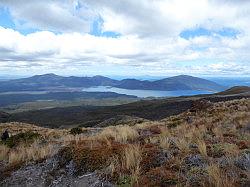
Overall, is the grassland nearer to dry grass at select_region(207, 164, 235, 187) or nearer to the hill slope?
dry grass at select_region(207, 164, 235, 187)

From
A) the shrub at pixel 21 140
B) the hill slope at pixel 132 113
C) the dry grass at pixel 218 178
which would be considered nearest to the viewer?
the dry grass at pixel 218 178

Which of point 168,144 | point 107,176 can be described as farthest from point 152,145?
point 107,176

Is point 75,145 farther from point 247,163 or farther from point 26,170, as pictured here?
point 247,163

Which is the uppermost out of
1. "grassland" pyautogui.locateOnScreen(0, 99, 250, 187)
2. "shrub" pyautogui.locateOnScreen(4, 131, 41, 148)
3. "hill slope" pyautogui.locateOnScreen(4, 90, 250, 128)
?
"grassland" pyautogui.locateOnScreen(0, 99, 250, 187)

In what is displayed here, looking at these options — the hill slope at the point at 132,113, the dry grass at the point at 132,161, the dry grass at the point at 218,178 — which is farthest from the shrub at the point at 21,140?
the hill slope at the point at 132,113

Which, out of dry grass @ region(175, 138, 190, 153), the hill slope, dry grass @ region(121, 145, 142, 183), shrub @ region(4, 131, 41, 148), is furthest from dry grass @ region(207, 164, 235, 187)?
the hill slope

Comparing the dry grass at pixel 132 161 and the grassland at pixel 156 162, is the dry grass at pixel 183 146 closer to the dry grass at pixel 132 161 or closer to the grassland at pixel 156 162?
the grassland at pixel 156 162

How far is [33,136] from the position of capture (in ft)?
70.6

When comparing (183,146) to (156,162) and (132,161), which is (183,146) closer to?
(156,162)

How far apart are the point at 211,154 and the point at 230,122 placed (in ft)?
29.6

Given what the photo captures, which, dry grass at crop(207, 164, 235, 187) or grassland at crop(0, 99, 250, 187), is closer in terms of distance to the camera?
dry grass at crop(207, 164, 235, 187)

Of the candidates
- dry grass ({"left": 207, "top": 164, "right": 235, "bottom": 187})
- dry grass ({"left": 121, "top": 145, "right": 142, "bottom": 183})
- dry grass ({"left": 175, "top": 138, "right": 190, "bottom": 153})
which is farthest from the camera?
dry grass ({"left": 175, "top": 138, "right": 190, "bottom": 153})

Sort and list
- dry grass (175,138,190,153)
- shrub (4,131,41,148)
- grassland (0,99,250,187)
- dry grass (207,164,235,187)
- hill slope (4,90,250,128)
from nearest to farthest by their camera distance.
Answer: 1. dry grass (207,164,235,187)
2. grassland (0,99,250,187)
3. dry grass (175,138,190,153)
4. shrub (4,131,41,148)
5. hill slope (4,90,250,128)

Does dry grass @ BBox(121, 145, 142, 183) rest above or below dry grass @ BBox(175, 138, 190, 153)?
below
